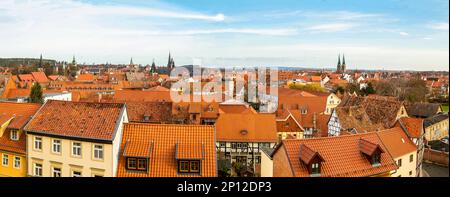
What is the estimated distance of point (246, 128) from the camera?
682 centimetres

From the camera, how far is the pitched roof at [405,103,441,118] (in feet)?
10.3

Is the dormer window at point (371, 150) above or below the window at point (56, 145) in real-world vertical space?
below

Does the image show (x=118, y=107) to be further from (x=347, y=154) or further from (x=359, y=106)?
(x=359, y=106)

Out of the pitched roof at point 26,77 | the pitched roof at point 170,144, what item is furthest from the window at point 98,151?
the pitched roof at point 26,77

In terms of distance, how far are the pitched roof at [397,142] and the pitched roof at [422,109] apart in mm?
255

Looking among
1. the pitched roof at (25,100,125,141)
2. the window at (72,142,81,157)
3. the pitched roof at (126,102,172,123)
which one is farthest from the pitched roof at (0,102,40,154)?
the pitched roof at (126,102,172,123)

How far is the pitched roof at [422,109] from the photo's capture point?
3126mm

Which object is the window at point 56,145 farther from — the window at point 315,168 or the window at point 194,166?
the window at point 315,168

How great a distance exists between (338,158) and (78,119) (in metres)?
2.41

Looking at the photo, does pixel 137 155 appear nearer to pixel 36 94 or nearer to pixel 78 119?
pixel 78 119

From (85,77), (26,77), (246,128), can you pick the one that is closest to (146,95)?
(246,128)

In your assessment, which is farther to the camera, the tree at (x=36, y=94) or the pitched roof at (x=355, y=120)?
the pitched roof at (x=355, y=120)

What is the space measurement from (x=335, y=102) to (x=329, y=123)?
128 inches
